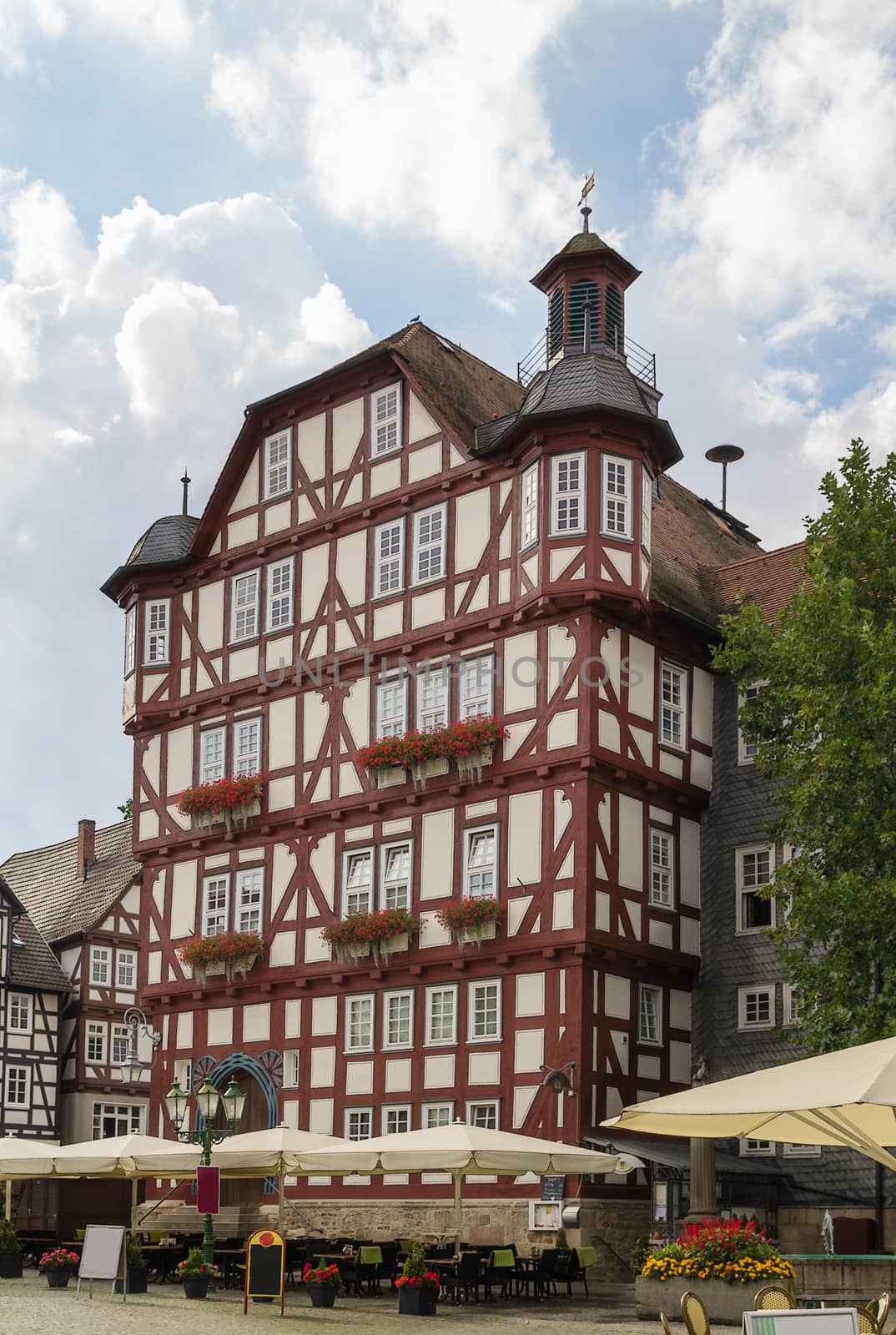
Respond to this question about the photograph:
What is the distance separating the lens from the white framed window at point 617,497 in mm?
31828

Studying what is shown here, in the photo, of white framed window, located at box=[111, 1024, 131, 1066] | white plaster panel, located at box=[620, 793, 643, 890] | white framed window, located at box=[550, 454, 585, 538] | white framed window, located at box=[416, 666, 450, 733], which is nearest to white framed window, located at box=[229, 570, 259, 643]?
white framed window, located at box=[416, 666, 450, 733]

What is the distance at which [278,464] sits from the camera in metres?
37.9

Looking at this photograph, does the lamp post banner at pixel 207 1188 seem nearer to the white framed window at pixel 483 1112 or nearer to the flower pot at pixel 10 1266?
the white framed window at pixel 483 1112

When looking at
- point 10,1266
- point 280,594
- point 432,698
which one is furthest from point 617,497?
point 10,1266

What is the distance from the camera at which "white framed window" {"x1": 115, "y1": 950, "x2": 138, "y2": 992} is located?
53312mm

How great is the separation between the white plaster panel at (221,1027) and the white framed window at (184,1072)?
796 millimetres

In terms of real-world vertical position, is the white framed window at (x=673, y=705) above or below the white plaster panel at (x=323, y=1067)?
above

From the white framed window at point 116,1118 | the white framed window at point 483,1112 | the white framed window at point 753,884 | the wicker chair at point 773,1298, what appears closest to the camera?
the wicker chair at point 773,1298

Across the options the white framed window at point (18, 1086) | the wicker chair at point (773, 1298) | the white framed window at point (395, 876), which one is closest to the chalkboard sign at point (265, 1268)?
the wicker chair at point (773, 1298)

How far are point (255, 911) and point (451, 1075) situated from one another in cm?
661

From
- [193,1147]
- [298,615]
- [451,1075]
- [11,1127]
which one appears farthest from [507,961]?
[11,1127]

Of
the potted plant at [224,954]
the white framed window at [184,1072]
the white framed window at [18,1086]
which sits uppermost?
the potted plant at [224,954]

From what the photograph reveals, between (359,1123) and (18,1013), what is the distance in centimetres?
2152

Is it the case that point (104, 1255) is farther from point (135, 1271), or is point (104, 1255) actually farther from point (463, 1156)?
point (463, 1156)
